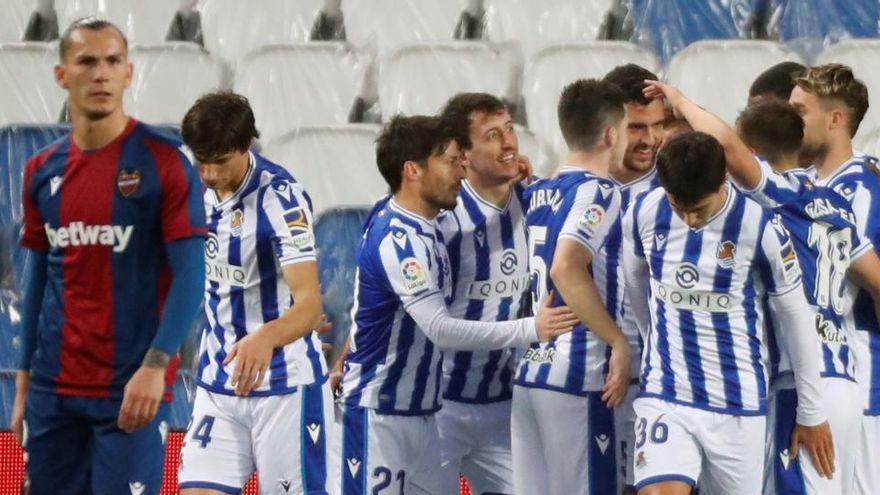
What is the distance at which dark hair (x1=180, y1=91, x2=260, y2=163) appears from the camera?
516cm

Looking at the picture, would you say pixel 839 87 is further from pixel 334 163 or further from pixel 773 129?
pixel 334 163

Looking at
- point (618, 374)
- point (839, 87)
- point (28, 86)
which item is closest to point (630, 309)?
point (618, 374)

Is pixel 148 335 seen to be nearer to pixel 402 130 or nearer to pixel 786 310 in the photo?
pixel 402 130

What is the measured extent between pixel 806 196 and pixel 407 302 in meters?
1.32

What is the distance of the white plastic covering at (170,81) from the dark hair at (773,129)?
12.0ft

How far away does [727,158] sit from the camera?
16.7 feet

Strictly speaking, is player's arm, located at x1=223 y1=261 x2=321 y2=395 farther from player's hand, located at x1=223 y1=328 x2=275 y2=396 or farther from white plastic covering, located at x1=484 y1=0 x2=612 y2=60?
white plastic covering, located at x1=484 y1=0 x2=612 y2=60

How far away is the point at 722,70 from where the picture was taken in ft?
25.4

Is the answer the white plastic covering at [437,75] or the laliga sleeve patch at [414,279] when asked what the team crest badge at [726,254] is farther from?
the white plastic covering at [437,75]

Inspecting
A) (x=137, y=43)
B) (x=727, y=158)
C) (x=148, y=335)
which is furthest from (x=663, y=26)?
(x=148, y=335)

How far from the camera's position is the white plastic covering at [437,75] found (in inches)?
317

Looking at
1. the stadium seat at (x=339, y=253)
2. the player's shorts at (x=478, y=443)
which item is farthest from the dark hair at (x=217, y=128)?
the stadium seat at (x=339, y=253)

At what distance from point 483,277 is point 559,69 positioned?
2.44 metres

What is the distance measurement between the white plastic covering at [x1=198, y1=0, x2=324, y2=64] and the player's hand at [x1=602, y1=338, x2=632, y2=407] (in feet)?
13.1
